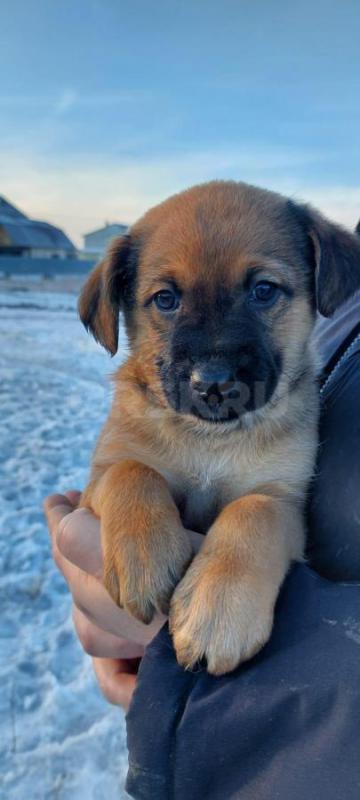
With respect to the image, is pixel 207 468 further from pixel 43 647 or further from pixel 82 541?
pixel 43 647

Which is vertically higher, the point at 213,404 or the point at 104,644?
the point at 213,404

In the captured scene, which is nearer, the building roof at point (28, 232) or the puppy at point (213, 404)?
the puppy at point (213, 404)

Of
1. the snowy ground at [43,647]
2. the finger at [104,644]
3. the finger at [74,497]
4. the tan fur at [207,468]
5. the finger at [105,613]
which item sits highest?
the tan fur at [207,468]

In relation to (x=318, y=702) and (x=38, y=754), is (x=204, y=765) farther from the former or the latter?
(x=38, y=754)

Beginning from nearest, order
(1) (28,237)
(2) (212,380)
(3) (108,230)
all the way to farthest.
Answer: (2) (212,380), (1) (28,237), (3) (108,230)

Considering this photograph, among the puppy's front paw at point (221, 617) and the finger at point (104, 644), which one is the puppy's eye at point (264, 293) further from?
the finger at point (104, 644)

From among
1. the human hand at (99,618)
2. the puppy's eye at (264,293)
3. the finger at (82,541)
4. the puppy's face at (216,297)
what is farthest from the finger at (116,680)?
the puppy's eye at (264,293)

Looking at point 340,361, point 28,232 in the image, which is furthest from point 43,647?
point 28,232
